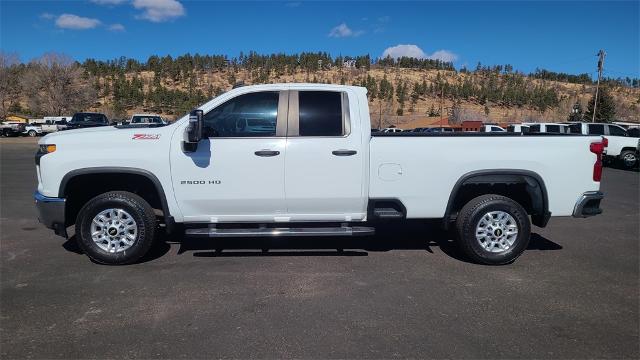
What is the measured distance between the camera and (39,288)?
496 centimetres

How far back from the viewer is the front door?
17.9 feet

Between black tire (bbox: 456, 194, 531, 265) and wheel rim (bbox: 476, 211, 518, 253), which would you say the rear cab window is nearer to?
black tire (bbox: 456, 194, 531, 265)

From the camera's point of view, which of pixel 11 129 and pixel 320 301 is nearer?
pixel 320 301

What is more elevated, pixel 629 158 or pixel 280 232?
pixel 280 232

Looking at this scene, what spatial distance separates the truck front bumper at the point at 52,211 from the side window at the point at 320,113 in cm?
288

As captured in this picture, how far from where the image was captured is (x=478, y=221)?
575 centimetres

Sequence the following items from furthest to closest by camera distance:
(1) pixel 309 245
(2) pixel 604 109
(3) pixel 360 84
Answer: (3) pixel 360 84 → (2) pixel 604 109 → (1) pixel 309 245

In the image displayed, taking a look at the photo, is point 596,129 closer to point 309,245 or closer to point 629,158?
point 629,158

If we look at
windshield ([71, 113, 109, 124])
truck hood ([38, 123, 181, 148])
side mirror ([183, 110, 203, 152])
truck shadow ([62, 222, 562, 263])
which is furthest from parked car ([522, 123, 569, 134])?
windshield ([71, 113, 109, 124])

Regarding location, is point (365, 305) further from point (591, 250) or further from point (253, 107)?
point (591, 250)

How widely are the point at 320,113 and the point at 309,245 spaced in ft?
6.13

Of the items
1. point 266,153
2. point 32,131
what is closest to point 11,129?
point 32,131

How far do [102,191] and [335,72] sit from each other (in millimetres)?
90567

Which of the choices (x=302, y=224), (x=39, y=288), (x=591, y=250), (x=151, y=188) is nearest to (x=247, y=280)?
(x=302, y=224)
